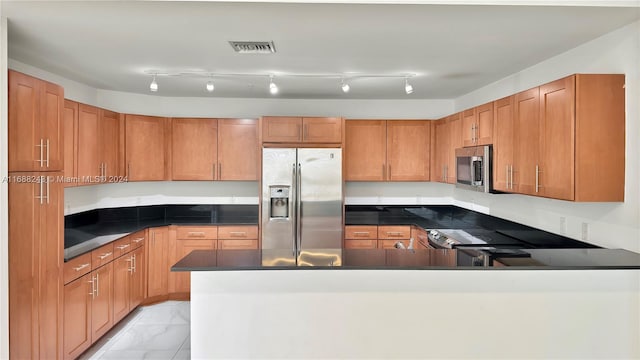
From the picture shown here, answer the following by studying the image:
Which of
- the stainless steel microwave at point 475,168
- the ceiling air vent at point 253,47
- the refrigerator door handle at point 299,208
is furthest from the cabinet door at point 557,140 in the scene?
the refrigerator door handle at point 299,208

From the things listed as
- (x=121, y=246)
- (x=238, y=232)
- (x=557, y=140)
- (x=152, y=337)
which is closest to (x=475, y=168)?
(x=557, y=140)

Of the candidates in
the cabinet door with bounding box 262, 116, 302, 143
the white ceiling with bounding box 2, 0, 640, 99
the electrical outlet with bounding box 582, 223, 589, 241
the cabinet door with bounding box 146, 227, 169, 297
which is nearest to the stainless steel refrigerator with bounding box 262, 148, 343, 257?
the cabinet door with bounding box 262, 116, 302, 143

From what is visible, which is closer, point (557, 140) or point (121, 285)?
point (557, 140)

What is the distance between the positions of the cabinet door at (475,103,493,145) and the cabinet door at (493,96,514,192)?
9 centimetres

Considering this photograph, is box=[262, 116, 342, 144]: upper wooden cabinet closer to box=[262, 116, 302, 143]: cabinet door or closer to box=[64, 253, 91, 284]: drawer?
box=[262, 116, 302, 143]: cabinet door

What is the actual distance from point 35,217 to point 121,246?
1.31 metres

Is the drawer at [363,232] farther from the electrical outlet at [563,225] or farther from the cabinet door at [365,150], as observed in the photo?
the electrical outlet at [563,225]

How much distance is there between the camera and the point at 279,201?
4.11 metres

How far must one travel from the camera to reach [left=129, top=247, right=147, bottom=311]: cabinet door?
3.80 metres

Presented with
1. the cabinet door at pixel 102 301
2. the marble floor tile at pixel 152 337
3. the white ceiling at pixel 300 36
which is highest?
the white ceiling at pixel 300 36

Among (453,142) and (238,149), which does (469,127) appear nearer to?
(453,142)

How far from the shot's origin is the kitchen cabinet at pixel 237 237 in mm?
4211

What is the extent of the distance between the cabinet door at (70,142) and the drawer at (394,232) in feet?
10.4

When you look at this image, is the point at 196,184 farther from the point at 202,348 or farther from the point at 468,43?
the point at 468,43
